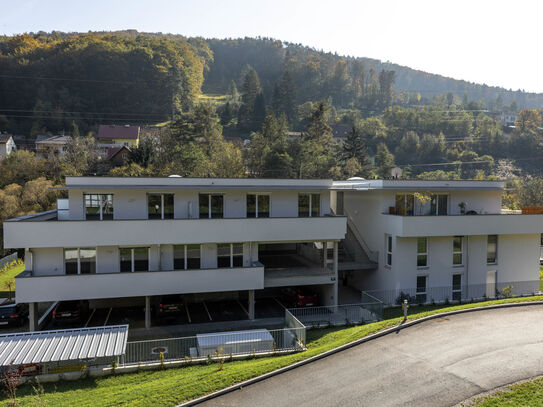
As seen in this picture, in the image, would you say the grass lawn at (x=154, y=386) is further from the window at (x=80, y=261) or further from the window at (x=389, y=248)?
the window at (x=389, y=248)

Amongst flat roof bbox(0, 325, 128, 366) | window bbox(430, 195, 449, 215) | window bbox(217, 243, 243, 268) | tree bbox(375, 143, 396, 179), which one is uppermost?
tree bbox(375, 143, 396, 179)

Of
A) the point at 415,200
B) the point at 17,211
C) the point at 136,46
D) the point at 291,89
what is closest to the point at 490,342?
the point at 415,200

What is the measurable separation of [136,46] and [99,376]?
364 feet

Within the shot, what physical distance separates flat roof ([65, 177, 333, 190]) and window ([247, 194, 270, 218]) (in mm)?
896

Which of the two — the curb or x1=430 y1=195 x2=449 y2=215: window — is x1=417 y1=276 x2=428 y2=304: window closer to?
x1=430 y1=195 x2=449 y2=215: window

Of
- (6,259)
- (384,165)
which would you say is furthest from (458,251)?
(384,165)

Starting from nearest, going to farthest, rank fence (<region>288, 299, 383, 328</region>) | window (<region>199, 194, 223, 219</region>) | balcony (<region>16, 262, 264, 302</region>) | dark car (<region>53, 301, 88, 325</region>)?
balcony (<region>16, 262, 264, 302</region>), dark car (<region>53, 301, 88, 325</region>), fence (<region>288, 299, 383, 328</region>), window (<region>199, 194, 223, 219</region>)

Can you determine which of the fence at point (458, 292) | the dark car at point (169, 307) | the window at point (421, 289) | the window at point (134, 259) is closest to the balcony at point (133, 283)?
the window at point (134, 259)

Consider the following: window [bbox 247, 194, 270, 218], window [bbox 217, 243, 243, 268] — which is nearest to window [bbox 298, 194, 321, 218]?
window [bbox 247, 194, 270, 218]

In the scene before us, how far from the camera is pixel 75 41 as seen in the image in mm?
108188

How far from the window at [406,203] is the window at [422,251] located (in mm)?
2167

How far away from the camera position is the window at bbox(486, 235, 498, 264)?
2828 centimetres

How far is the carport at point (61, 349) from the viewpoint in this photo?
15266mm

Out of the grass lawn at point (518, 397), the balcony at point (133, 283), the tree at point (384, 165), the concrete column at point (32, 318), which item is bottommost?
the concrete column at point (32, 318)
